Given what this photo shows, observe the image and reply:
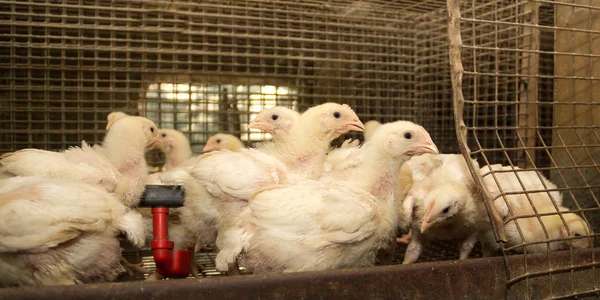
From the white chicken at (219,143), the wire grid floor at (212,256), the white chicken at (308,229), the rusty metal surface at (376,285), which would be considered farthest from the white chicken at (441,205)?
the white chicken at (219,143)

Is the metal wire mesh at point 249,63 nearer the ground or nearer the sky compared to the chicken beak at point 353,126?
nearer the sky

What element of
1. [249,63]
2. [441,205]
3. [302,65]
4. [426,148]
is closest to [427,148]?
[426,148]

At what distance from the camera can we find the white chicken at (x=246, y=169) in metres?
2.30

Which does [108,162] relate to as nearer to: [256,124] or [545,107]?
[256,124]

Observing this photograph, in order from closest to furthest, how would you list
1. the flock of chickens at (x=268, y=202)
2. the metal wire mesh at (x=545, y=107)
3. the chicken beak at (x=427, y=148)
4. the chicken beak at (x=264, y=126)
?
the flock of chickens at (x=268, y=202) < the metal wire mesh at (x=545, y=107) < the chicken beak at (x=427, y=148) < the chicken beak at (x=264, y=126)

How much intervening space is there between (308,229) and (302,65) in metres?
2.41

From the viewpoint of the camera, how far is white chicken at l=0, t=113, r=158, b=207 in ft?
7.55

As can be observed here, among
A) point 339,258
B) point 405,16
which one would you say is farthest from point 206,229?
point 405,16

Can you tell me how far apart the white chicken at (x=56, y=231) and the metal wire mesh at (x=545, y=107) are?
1.37 meters

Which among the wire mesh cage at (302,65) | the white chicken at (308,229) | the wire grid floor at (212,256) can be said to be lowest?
the wire grid floor at (212,256)

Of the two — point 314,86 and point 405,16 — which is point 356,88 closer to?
point 314,86

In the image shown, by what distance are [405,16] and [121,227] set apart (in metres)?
2.93

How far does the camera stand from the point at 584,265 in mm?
2260

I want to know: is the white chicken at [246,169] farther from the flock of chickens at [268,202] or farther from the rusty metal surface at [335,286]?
the rusty metal surface at [335,286]
